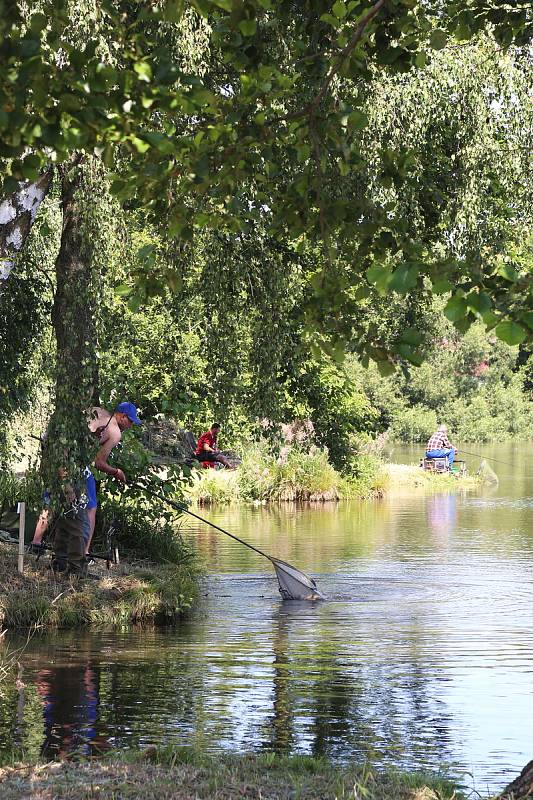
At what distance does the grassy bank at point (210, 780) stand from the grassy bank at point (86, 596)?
582 cm

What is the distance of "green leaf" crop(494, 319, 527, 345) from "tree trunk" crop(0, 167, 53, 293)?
4875 millimetres

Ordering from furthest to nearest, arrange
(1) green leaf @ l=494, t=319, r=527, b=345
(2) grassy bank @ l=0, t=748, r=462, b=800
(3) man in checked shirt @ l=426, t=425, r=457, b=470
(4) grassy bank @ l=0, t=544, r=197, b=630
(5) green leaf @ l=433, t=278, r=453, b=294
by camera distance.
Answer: (3) man in checked shirt @ l=426, t=425, r=457, b=470, (4) grassy bank @ l=0, t=544, r=197, b=630, (2) grassy bank @ l=0, t=748, r=462, b=800, (5) green leaf @ l=433, t=278, r=453, b=294, (1) green leaf @ l=494, t=319, r=527, b=345

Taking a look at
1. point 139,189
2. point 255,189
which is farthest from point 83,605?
point 139,189

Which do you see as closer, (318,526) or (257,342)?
(257,342)

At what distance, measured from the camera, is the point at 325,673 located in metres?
10.9

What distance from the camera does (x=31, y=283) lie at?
14.9 meters

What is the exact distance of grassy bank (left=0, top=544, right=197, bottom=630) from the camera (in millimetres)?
12539

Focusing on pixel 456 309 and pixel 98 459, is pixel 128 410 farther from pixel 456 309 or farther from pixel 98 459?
pixel 456 309

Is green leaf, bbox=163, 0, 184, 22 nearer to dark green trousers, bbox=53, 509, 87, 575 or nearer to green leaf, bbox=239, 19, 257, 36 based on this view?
green leaf, bbox=239, 19, 257, 36

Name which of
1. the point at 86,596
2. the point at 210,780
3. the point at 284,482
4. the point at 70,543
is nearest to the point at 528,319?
the point at 210,780

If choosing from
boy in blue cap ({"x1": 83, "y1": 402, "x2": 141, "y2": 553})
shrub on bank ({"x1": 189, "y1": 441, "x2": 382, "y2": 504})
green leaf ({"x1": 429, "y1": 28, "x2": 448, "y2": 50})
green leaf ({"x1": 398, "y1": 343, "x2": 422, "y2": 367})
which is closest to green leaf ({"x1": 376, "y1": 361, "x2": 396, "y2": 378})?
green leaf ({"x1": 398, "y1": 343, "x2": 422, "y2": 367})

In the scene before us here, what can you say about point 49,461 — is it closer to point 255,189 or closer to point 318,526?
point 255,189

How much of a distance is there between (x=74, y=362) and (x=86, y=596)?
282 cm

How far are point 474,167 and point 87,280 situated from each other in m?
3.91
